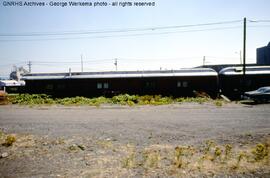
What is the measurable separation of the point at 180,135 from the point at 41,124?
320 inches

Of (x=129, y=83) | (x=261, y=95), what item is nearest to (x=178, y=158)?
(x=261, y=95)

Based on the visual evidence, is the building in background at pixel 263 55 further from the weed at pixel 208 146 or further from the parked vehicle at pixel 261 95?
the weed at pixel 208 146

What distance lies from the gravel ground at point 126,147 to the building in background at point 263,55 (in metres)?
57.0

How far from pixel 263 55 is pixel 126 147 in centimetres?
6782

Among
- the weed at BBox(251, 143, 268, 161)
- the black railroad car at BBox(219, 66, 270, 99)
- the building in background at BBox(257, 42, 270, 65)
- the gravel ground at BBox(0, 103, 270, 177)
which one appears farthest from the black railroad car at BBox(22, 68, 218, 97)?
the building in background at BBox(257, 42, 270, 65)

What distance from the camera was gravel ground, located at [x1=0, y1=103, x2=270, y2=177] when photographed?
6301 millimetres

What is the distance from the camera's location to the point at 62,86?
3334cm

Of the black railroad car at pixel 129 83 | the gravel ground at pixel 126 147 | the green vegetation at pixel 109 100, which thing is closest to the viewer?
the gravel ground at pixel 126 147

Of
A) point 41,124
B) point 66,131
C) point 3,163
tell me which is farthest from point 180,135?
point 41,124

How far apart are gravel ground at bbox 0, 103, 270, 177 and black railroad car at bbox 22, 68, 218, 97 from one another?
17.9 m

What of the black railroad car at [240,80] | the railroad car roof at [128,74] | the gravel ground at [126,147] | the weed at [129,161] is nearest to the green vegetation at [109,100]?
the railroad car roof at [128,74]

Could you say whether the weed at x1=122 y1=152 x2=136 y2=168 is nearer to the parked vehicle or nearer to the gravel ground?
the gravel ground

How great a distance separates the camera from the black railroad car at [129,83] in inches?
1232

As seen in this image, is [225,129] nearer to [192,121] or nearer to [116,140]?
[192,121]
